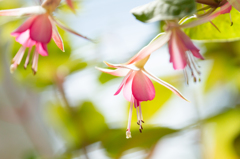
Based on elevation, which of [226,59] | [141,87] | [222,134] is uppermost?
[141,87]

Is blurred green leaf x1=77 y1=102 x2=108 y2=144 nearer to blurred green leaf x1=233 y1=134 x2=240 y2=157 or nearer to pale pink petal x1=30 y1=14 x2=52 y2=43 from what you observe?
blurred green leaf x1=233 y1=134 x2=240 y2=157

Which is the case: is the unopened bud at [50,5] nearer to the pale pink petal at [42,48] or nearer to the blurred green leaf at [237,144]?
the pale pink petal at [42,48]

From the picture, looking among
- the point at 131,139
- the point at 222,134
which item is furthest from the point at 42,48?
the point at 222,134

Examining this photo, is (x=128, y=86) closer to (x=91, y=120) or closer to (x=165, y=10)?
(x=165, y=10)

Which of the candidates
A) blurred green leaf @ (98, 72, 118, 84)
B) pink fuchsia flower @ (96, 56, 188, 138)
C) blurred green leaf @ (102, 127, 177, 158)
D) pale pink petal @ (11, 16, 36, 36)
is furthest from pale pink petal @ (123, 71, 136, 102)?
blurred green leaf @ (98, 72, 118, 84)

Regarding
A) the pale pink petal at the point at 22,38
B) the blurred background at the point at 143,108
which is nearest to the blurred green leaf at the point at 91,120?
the blurred background at the point at 143,108
